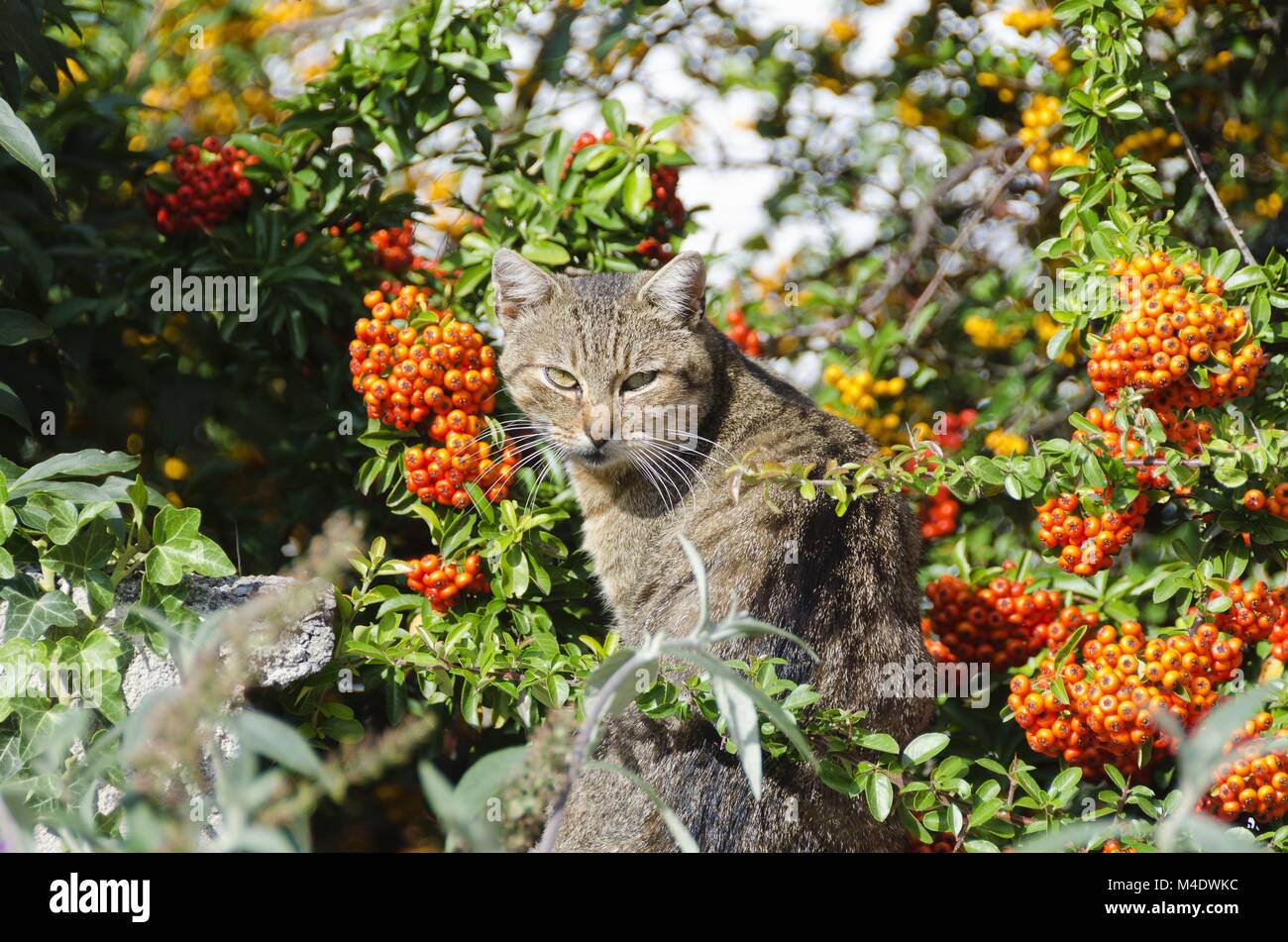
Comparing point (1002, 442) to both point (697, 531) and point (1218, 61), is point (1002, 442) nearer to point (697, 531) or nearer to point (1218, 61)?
point (697, 531)

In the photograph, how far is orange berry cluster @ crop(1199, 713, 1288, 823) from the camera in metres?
2.14

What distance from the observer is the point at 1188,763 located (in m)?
1.03

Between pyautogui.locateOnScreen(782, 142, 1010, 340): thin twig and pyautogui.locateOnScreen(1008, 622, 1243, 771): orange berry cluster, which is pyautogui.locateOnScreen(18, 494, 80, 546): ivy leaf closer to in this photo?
pyautogui.locateOnScreen(1008, 622, 1243, 771): orange berry cluster

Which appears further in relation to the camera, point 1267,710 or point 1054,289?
point 1054,289

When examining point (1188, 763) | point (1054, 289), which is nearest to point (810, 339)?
point (1054, 289)

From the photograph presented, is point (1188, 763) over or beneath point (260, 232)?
beneath

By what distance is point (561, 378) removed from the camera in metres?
3.23

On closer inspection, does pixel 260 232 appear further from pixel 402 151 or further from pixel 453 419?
pixel 453 419

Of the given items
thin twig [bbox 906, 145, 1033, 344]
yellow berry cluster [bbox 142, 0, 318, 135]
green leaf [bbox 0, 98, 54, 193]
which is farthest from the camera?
yellow berry cluster [bbox 142, 0, 318, 135]

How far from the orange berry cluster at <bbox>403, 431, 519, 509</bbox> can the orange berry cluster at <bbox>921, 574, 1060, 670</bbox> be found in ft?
3.82

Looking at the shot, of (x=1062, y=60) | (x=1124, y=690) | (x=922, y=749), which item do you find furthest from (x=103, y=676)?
(x=1062, y=60)

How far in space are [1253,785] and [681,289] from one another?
175cm

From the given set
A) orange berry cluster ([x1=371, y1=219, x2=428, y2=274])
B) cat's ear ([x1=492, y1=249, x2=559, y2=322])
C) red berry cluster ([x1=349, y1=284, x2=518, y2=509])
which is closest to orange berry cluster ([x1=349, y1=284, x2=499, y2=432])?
red berry cluster ([x1=349, y1=284, x2=518, y2=509])

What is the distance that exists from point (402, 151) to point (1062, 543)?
193cm
